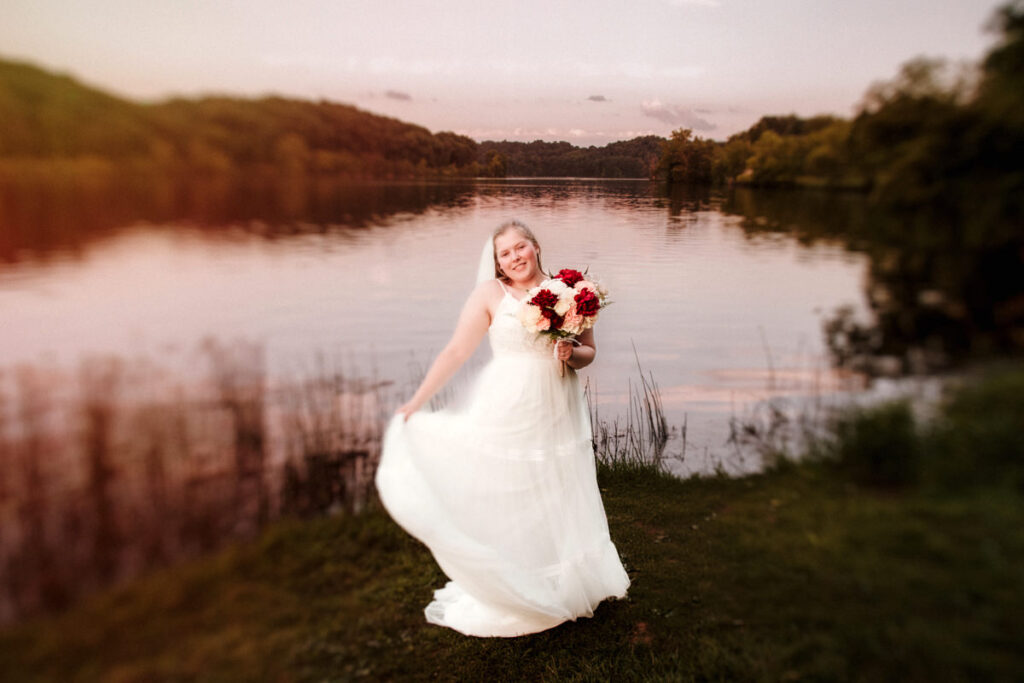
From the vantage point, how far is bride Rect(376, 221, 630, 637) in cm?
364

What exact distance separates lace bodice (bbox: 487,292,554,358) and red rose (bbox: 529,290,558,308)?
0.93 feet

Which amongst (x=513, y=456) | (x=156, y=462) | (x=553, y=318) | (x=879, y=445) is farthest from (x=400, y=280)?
(x=879, y=445)

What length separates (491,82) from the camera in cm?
671

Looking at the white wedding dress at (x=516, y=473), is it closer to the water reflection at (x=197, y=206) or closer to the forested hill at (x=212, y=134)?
the water reflection at (x=197, y=206)

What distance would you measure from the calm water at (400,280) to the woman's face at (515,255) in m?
2.13

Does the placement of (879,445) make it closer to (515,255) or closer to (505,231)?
(515,255)

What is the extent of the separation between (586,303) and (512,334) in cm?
→ 55

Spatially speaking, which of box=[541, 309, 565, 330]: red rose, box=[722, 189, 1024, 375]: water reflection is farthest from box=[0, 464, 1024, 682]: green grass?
box=[541, 309, 565, 330]: red rose

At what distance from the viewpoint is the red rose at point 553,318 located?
3381 mm

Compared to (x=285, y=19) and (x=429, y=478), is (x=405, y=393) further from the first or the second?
(x=285, y=19)

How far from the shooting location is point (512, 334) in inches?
146

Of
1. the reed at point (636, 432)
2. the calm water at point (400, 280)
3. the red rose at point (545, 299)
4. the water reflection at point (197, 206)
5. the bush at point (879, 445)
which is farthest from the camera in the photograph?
the reed at point (636, 432)

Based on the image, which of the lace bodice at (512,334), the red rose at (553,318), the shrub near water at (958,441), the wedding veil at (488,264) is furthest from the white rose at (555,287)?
the shrub near water at (958,441)

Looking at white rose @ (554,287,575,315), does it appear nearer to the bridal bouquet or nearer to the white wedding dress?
the bridal bouquet
